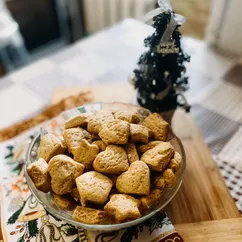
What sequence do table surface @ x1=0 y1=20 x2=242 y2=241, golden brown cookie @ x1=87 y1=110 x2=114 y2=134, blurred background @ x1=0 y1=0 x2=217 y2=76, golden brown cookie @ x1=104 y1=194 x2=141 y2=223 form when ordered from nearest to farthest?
golden brown cookie @ x1=104 y1=194 x2=141 y2=223 < golden brown cookie @ x1=87 y1=110 x2=114 y2=134 < table surface @ x1=0 y1=20 x2=242 y2=241 < blurred background @ x1=0 y1=0 x2=217 y2=76

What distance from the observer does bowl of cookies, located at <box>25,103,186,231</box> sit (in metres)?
0.44

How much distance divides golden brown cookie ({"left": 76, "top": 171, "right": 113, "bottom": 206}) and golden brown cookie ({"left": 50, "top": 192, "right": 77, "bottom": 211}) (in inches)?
1.2

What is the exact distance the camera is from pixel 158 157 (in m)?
0.47

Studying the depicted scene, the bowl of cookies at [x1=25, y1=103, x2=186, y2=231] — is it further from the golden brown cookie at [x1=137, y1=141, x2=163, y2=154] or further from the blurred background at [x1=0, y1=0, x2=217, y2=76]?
the blurred background at [x1=0, y1=0, x2=217, y2=76]

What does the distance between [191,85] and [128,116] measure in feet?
1.35

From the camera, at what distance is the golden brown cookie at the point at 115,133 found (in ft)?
1.59

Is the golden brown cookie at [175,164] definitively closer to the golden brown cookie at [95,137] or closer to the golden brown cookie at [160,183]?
the golden brown cookie at [160,183]

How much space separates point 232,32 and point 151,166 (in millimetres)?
725

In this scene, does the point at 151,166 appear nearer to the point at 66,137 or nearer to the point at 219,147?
the point at 66,137

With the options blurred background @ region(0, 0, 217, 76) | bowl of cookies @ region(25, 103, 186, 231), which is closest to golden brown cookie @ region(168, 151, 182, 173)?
bowl of cookies @ region(25, 103, 186, 231)

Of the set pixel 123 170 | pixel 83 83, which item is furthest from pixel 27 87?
pixel 123 170

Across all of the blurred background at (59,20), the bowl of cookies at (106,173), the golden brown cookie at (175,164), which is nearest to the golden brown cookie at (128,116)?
the bowl of cookies at (106,173)

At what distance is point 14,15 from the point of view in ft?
5.35

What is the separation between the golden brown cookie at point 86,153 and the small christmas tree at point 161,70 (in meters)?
0.22
